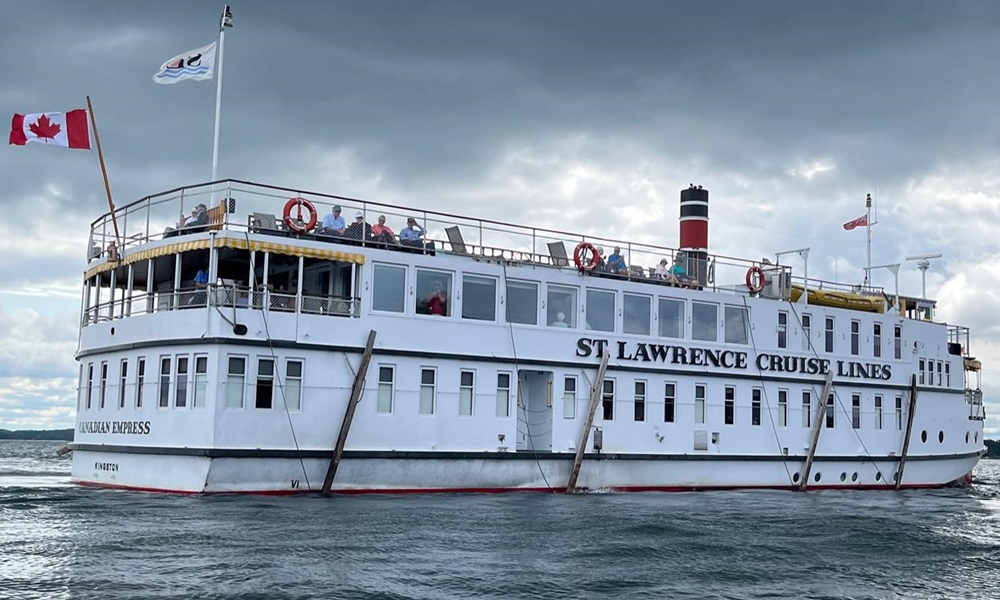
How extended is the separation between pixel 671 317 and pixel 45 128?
18.7 metres

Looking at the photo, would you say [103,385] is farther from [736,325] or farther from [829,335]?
[829,335]

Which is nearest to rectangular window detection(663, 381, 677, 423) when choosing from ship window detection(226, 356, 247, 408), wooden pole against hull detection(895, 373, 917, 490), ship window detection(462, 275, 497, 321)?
ship window detection(462, 275, 497, 321)

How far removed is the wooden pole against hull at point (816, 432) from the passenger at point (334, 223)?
17411mm

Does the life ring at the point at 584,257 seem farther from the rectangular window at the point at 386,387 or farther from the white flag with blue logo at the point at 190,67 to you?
the white flag with blue logo at the point at 190,67

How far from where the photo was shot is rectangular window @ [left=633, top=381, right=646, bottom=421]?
109 ft

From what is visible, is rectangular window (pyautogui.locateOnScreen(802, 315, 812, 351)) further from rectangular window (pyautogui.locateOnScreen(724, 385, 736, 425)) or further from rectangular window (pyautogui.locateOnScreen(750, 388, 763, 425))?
rectangular window (pyautogui.locateOnScreen(724, 385, 736, 425))

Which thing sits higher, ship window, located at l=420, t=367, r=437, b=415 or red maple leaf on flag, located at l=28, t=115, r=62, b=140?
red maple leaf on flag, located at l=28, t=115, r=62, b=140

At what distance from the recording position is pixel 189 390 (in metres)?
26.5

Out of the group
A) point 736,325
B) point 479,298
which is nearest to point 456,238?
→ point 479,298

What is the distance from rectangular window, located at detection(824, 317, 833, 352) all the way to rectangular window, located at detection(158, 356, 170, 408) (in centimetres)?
2219

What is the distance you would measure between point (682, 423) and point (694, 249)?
26.7ft

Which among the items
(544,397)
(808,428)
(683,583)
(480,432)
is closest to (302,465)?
(480,432)

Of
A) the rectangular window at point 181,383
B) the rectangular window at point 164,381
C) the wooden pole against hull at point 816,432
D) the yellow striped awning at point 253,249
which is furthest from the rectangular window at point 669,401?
the rectangular window at point 164,381

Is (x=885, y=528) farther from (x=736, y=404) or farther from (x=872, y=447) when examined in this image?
(x=872, y=447)
